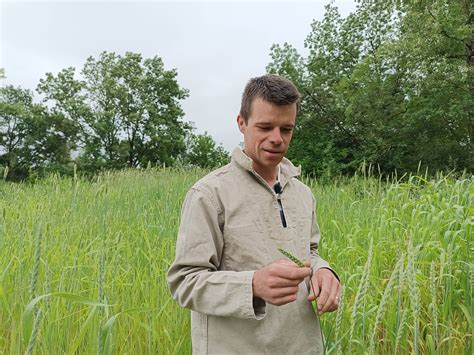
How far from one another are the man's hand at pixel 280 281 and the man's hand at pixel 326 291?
0.17 metres

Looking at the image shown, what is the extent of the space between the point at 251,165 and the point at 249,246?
25 centimetres

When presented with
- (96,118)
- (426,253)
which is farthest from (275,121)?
(96,118)

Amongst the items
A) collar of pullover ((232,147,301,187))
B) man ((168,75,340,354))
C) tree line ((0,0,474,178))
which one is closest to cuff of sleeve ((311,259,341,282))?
man ((168,75,340,354))

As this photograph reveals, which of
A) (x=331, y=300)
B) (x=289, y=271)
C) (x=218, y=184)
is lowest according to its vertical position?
(x=331, y=300)

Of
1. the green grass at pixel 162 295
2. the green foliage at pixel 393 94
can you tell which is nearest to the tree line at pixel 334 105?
the green foliage at pixel 393 94

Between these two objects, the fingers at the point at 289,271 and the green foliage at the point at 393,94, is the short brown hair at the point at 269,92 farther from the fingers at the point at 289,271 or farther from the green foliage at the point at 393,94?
the green foliage at the point at 393,94

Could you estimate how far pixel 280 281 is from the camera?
1015mm

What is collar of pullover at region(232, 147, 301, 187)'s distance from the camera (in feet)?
4.41

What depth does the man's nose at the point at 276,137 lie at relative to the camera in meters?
1.28

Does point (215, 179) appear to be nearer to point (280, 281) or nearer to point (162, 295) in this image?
point (280, 281)

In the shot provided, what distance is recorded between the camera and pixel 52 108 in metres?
30.6

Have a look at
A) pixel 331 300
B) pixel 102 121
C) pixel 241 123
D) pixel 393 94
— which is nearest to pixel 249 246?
pixel 331 300

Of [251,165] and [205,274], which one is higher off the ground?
[251,165]

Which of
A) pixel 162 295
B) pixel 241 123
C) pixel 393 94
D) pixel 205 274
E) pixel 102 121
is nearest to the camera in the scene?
pixel 205 274
